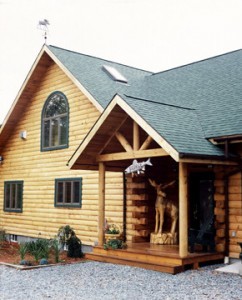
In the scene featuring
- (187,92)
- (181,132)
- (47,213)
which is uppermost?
(187,92)

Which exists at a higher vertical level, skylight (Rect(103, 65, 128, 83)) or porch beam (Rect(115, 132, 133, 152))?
skylight (Rect(103, 65, 128, 83))

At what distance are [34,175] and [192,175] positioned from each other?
7.45m

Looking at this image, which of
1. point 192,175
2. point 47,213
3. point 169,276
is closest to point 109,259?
point 169,276

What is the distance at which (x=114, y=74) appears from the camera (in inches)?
653

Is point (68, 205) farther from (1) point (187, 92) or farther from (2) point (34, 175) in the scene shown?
(1) point (187, 92)

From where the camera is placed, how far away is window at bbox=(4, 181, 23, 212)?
18.2 m

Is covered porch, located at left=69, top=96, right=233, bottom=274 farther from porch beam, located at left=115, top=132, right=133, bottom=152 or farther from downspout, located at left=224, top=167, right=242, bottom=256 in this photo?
downspout, located at left=224, top=167, right=242, bottom=256

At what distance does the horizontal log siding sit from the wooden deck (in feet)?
6.20

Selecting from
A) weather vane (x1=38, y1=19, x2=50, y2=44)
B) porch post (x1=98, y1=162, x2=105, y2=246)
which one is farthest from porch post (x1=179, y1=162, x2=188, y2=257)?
weather vane (x1=38, y1=19, x2=50, y2=44)

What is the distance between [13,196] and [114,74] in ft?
22.3

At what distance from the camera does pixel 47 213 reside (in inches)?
640

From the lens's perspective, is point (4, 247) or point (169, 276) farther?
point (4, 247)

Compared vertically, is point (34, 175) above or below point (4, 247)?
above

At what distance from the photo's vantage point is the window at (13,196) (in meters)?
18.2
